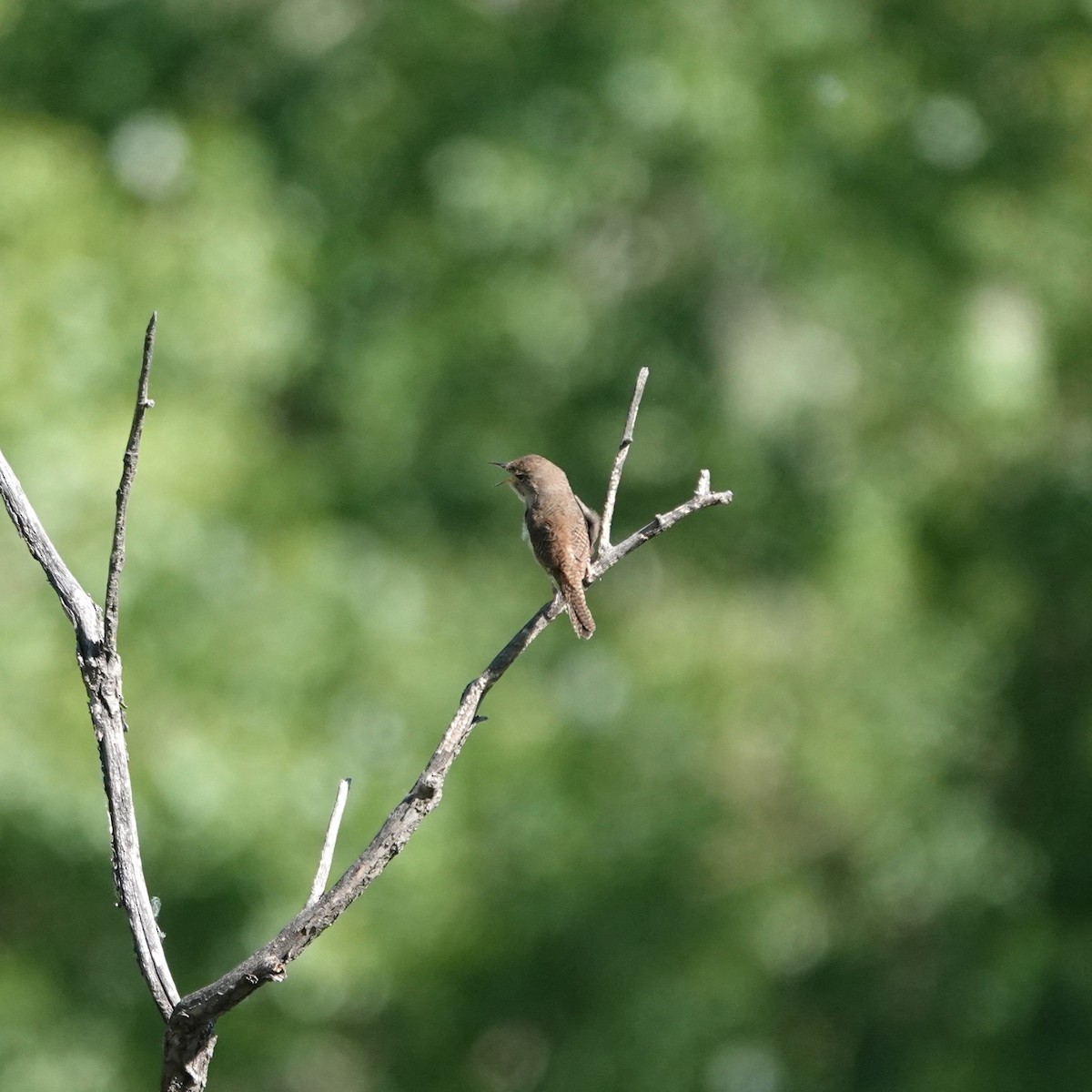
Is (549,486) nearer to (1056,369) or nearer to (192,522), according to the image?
(192,522)

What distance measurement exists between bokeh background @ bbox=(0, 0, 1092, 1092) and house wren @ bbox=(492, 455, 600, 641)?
2981 millimetres

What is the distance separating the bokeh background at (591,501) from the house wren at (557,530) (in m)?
2.98

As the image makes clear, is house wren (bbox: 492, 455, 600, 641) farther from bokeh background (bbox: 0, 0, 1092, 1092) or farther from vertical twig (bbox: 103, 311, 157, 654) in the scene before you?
bokeh background (bbox: 0, 0, 1092, 1092)

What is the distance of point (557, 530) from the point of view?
13.7ft

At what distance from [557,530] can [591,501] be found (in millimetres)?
3504

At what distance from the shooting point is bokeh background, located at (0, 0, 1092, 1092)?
7.27m

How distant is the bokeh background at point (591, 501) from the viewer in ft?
23.8

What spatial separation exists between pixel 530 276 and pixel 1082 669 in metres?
3.22

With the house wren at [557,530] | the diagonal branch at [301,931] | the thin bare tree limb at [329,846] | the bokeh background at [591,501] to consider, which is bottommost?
the diagonal branch at [301,931]

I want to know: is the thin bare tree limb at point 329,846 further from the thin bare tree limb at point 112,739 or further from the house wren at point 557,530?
the house wren at point 557,530

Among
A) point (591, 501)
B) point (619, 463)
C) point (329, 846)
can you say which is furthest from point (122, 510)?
point (591, 501)

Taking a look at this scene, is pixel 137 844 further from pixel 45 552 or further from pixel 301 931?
pixel 45 552

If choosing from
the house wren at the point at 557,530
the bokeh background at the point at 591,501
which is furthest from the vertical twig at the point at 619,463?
the bokeh background at the point at 591,501

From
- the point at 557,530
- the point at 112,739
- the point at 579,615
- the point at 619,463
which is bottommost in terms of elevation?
the point at 112,739
